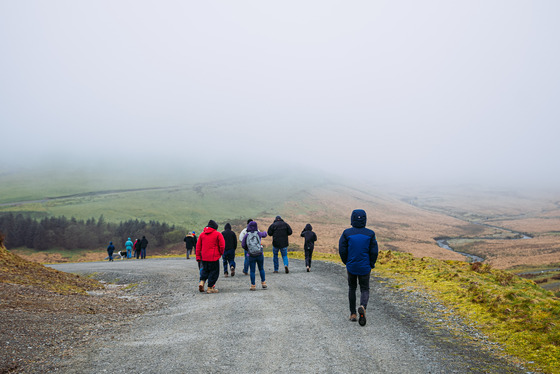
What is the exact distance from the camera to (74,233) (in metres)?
52.9

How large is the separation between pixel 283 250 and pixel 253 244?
406 cm

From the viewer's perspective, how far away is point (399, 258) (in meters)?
21.2

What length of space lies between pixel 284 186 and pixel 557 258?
9941 cm

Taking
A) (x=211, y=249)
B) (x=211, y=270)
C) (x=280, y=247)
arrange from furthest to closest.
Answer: (x=280, y=247) → (x=211, y=270) → (x=211, y=249)

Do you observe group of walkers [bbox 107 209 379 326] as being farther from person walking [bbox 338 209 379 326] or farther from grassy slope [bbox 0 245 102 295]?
grassy slope [bbox 0 245 102 295]

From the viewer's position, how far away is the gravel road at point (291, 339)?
6.43m

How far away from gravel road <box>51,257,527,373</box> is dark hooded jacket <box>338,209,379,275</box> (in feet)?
5.23

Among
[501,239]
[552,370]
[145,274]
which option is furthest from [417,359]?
[501,239]

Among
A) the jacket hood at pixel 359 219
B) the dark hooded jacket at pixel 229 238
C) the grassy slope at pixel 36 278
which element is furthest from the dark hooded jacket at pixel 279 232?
the grassy slope at pixel 36 278

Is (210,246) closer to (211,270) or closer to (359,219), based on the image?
(211,270)

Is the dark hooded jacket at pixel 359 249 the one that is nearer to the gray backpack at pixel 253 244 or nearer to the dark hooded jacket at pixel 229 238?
the gray backpack at pixel 253 244

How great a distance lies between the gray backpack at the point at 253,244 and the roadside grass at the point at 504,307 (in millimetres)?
6743

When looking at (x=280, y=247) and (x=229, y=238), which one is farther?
(x=280, y=247)

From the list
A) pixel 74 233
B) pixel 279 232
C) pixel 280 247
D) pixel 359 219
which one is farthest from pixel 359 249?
pixel 74 233
